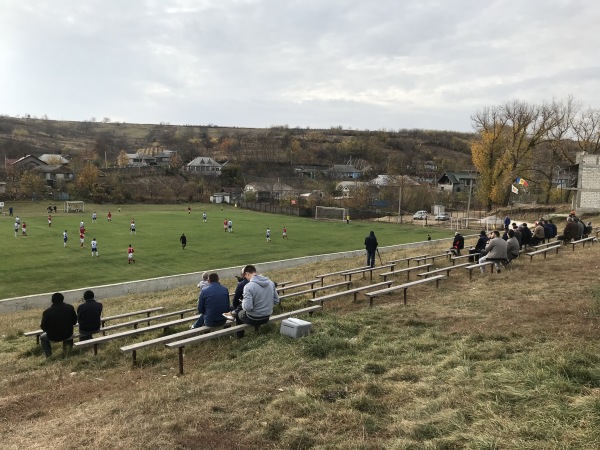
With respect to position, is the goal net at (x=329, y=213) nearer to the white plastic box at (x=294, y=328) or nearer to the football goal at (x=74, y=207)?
the football goal at (x=74, y=207)

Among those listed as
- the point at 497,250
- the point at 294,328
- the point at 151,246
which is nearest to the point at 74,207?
the point at 151,246

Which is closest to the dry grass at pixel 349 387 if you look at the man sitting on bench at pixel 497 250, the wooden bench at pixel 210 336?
the wooden bench at pixel 210 336

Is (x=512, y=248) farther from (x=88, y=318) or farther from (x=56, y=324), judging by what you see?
(x=56, y=324)

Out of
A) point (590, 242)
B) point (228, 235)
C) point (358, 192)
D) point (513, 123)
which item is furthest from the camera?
point (358, 192)

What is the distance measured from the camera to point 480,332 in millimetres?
7730

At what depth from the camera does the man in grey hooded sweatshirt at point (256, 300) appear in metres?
8.27

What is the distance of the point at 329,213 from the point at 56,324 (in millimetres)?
60883

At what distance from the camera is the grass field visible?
26.0 m

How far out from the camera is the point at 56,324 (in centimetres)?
916

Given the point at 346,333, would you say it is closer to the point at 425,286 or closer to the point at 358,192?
the point at 425,286

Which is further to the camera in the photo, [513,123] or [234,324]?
[513,123]

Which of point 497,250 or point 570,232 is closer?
point 497,250

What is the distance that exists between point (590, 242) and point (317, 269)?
12.8m

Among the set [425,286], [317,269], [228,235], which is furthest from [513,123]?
[425,286]
